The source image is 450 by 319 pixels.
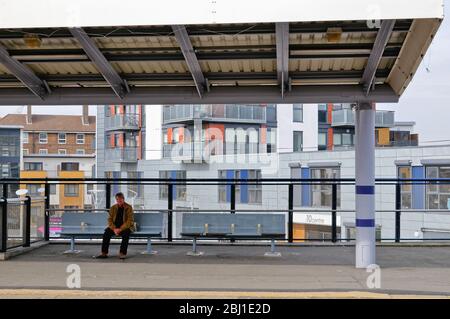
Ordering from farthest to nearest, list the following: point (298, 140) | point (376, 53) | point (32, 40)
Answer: point (298, 140), point (32, 40), point (376, 53)

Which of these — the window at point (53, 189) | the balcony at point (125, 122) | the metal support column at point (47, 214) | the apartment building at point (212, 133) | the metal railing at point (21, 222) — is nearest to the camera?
the metal railing at point (21, 222)

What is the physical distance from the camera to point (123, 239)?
1115 cm

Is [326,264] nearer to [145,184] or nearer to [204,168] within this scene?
[145,184]

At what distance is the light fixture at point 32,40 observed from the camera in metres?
8.88

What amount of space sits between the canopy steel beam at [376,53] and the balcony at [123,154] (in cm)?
4606

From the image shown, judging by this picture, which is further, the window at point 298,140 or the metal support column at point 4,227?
the window at point 298,140

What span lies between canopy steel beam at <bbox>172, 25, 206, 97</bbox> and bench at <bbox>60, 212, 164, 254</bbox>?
9.85 ft

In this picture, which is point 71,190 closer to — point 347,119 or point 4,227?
point 4,227

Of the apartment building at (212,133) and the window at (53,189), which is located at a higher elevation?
the apartment building at (212,133)

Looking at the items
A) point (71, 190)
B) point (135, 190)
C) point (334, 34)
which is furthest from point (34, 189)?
point (334, 34)

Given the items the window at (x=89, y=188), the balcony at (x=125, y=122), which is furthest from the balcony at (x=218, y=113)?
A: the window at (x=89, y=188)

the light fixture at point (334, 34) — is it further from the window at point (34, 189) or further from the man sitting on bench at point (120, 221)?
the window at point (34, 189)

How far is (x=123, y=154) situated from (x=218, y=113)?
31.1 ft
